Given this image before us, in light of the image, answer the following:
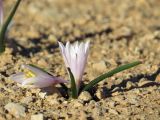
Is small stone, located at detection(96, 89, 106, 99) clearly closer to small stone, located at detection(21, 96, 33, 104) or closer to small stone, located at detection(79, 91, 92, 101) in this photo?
small stone, located at detection(79, 91, 92, 101)

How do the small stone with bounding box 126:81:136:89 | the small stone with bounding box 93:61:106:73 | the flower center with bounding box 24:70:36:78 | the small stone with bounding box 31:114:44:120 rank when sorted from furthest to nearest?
the small stone with bounding box 93:61:106:73 < the small stone with bounding box 126:81:136:89 < the flower center with bounding box 24:70:36:78 < the small stone with bounding box 31:114:44:120

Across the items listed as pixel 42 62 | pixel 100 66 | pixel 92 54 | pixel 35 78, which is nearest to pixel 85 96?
pixel 35 78

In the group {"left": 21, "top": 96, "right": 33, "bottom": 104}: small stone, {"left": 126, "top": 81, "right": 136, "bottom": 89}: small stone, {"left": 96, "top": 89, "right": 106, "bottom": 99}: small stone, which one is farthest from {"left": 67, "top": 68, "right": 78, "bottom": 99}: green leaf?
{"left": 126, "top": 81, "right": 136, "bottom": 89}: small stone

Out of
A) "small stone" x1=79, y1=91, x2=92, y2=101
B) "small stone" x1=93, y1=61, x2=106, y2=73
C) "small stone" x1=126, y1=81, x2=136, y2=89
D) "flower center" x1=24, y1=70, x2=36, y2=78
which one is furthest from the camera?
"small stone" x1=93, y1=61, x2=106, y2=73

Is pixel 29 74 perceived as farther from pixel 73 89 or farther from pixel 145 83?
pixel 145 83

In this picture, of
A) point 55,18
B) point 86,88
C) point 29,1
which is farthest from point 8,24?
point 29,1
